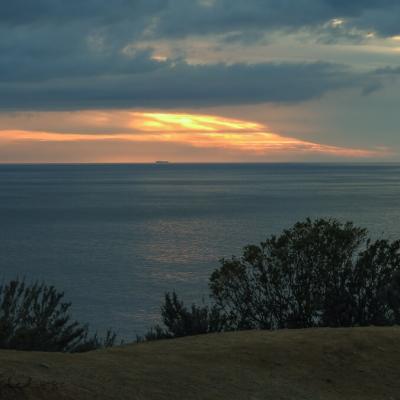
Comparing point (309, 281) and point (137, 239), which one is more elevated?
point (309, 281)

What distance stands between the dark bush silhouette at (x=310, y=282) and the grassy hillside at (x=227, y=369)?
36.1 ft

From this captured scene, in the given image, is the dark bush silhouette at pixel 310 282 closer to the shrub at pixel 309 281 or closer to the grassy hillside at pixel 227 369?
the shrub at pixel 309 281

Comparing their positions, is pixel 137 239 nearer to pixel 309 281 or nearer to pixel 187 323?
pixel 309 281

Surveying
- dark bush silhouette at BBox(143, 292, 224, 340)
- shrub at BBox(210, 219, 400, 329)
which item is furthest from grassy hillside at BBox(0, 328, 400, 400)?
shrub at BBox(210, 219, 400, 329)

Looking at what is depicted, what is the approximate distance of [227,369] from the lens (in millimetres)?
15477

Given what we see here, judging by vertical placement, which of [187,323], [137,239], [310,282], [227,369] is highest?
[227,369]

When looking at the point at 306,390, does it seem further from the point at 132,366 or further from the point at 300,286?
the point at 300,286

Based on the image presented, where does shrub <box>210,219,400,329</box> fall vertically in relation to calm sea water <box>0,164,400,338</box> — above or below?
above

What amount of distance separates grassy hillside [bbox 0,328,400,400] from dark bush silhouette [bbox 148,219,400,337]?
11.0m

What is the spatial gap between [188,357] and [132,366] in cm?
171

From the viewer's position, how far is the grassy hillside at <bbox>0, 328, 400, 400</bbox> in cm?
1307

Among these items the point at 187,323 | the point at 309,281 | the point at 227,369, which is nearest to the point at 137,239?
the point at 309,281

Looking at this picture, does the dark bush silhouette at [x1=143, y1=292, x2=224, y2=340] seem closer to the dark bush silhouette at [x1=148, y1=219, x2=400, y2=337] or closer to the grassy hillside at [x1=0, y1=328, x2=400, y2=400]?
the dark bush silhouette at [x1=148, y1=219, x2=400, y2=337]

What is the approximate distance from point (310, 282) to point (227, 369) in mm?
16542
